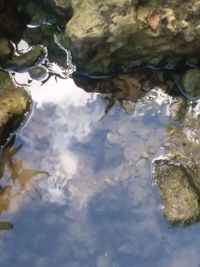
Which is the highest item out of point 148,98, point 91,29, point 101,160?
point 91,29

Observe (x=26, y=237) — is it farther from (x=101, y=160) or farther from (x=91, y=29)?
(x=91, y=29)

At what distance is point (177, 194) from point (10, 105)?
1.25 meters

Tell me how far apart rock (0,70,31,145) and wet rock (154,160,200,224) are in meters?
1.01

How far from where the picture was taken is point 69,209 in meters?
3.12

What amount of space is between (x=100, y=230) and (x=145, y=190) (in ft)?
1.32

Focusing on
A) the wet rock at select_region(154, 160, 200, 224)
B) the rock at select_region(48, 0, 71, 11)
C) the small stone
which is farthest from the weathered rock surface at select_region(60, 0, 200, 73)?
the wet rock at select_region(154, 160, 200, 224)

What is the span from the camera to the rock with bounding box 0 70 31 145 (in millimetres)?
3156

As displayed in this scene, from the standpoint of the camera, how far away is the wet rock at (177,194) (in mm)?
2994

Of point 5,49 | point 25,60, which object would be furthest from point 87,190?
point 5,49

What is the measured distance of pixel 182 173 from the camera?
→ 3115 mm

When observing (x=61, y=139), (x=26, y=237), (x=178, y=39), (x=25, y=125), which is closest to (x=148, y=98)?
(x=178, y=39)

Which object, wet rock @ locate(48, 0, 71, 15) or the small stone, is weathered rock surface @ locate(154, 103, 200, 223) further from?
wet rock @ locate(48, 0, 71, 15)

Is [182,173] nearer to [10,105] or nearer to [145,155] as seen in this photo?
Answer: [145,155]

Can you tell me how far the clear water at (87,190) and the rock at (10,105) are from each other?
0.08 m
